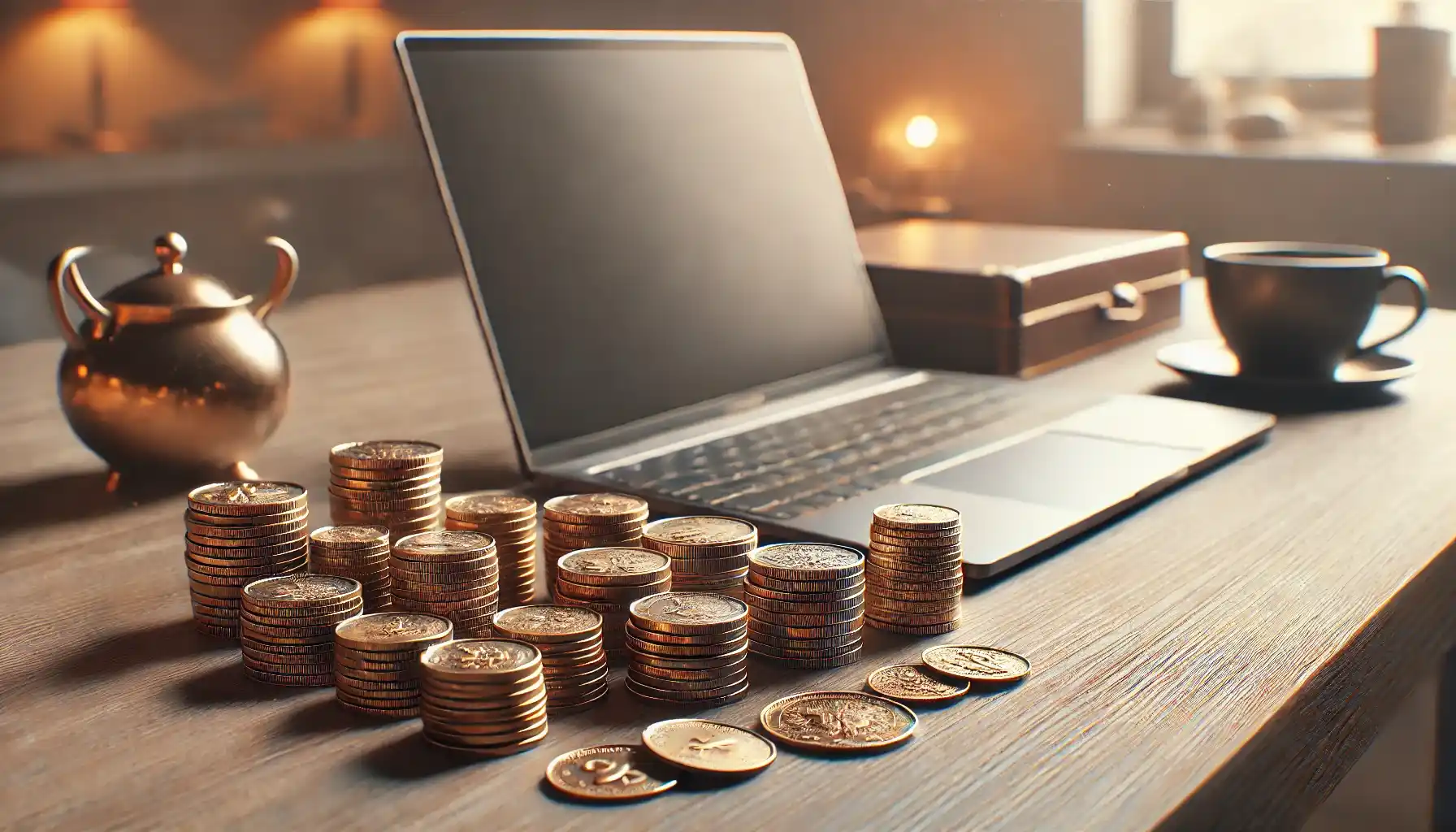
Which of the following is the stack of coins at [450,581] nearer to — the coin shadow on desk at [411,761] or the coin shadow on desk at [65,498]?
the coin shadow on desk at [411,761]

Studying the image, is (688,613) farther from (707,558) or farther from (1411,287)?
(1411,287)

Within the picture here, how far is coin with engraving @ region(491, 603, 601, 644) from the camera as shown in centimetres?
52

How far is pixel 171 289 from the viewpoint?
82 cm

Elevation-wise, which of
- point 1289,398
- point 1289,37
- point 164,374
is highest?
point 1289,37

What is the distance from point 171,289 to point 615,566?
0.39 m

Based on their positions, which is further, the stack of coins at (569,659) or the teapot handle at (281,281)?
the teapot handle at (281,281)

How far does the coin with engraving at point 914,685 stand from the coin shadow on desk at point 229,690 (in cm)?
22

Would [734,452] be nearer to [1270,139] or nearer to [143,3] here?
[143,3]

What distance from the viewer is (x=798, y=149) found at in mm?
1162

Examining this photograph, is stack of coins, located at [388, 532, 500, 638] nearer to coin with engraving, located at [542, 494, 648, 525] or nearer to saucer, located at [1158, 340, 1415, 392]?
coin with engraving, located at [542, 494, 648, 525]

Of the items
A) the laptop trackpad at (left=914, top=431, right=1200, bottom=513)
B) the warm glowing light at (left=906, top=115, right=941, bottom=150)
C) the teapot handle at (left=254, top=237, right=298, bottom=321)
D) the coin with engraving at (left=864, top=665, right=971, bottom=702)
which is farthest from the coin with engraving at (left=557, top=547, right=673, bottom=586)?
the warm glowing light at (left=906, top=115, right=941, bottom=150)

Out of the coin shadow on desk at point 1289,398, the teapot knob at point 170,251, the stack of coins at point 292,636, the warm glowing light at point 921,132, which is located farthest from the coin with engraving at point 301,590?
the warm glowing light at point 921,132

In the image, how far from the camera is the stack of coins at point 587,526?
0.64m

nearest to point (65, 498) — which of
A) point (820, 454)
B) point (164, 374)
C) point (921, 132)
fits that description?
point (164, 374)
